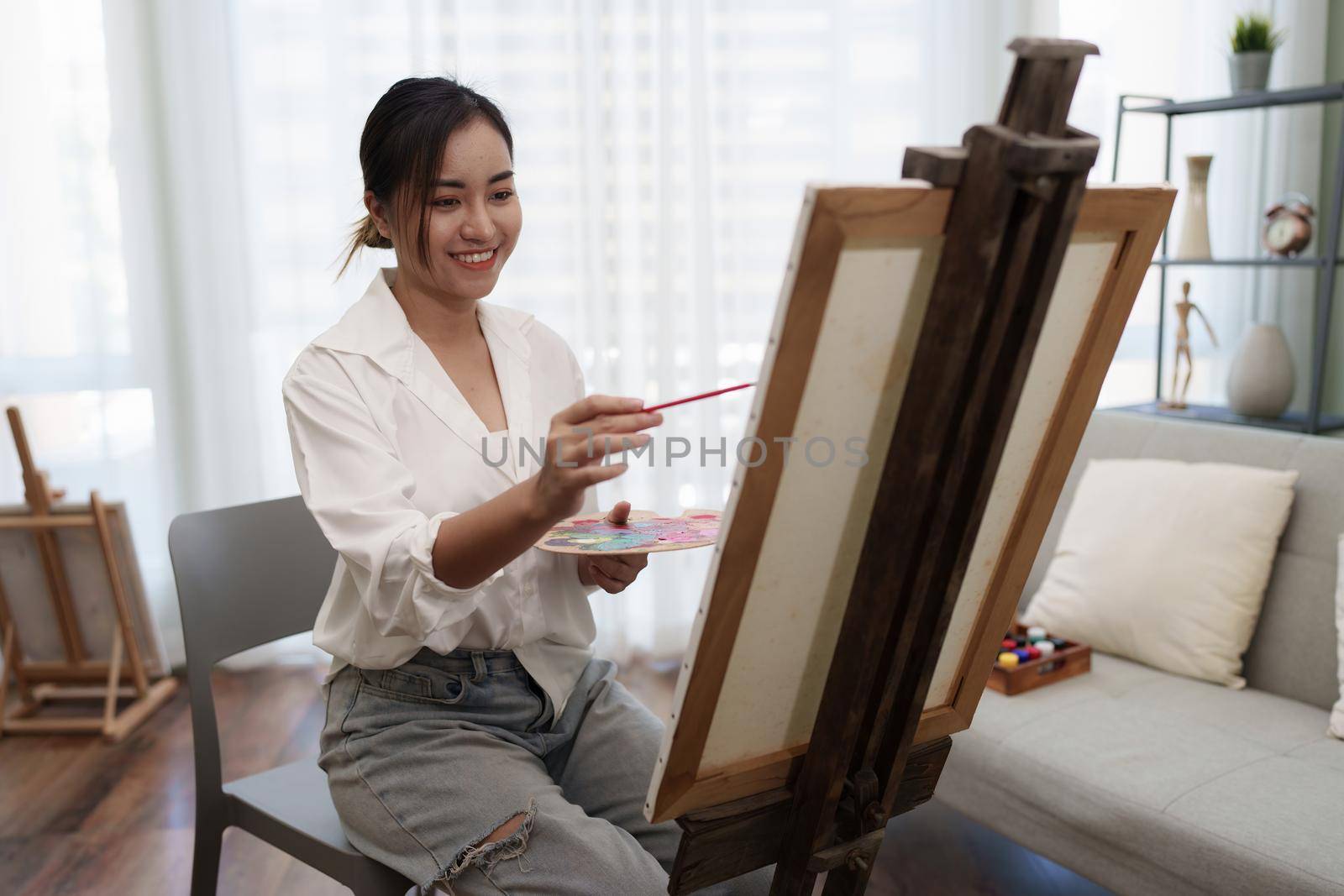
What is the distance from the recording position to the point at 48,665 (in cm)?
296

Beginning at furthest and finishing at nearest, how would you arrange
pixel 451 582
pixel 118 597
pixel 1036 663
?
pixel 118 597 → pixel 1036 663 → pixel 451 582

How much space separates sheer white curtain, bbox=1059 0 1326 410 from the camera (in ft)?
11.5

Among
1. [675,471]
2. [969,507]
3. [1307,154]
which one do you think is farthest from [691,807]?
[1307,154]

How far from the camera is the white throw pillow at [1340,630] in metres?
1.90

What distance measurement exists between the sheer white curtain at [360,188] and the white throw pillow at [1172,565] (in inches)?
46.1

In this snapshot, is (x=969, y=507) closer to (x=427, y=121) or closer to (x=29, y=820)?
(x=427, y=121)

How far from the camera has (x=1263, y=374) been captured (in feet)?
8.79

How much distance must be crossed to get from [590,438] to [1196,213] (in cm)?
248

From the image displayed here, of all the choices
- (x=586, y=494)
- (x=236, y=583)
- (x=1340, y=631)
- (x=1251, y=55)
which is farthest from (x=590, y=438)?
(x=1251, y=55)

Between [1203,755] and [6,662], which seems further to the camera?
[6,662]

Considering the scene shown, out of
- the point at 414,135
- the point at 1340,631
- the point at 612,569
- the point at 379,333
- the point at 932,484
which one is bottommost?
the point at 1340,631

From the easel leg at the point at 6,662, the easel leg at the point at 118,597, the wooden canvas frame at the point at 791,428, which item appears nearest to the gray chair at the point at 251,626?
the wooden canvas frame at the point at 791,428

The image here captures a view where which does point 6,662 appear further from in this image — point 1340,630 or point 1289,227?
point 1289,227

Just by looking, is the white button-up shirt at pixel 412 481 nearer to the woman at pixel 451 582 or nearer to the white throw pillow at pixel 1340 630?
the woman at pixel 451 582
